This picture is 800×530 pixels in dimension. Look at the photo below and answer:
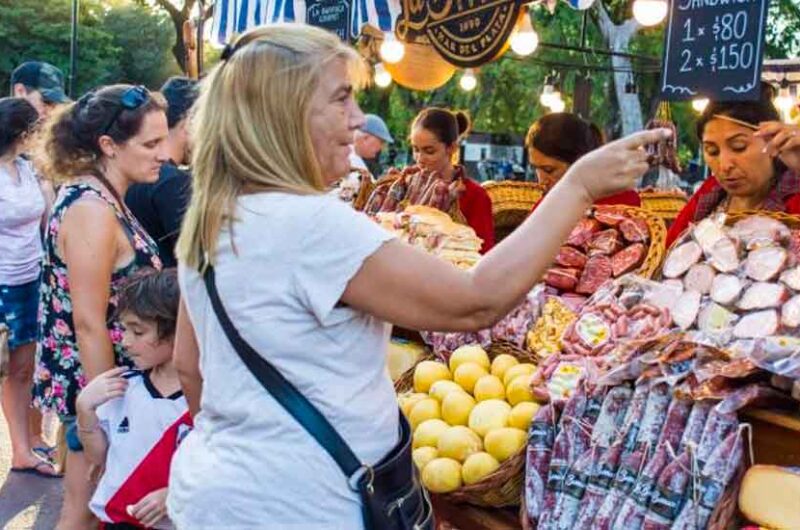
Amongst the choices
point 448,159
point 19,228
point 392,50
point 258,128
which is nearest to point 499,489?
point 258,128

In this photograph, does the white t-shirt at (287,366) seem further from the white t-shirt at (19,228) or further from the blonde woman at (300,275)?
the white t-shirt at (19,228)

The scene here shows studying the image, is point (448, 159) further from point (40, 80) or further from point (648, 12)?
point (40, 80)

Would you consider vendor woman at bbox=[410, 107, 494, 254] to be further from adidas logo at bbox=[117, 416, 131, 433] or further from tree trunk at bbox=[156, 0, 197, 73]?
tree trunk at bbox=[156, 0, 197, 73]

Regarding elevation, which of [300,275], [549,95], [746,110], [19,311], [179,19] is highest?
[179,19]

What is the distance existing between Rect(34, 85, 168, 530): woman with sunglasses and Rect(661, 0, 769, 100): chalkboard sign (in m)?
1.72

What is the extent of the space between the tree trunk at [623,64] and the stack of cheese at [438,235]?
12.5 metres

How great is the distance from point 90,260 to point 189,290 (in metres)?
1.21

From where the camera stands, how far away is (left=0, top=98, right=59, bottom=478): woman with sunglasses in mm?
5109

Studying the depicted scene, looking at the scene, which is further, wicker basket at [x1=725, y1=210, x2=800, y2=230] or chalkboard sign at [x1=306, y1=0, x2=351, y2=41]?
chalkboard sign at [x1=306, y1=0, x2=351, y2=41]

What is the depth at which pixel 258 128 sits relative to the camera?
64.6 inches

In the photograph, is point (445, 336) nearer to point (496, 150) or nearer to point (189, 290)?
point (189, 290)

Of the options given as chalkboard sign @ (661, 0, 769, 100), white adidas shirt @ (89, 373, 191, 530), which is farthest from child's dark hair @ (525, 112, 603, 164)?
white adidas shirt @ (89, 373, 191, 530)

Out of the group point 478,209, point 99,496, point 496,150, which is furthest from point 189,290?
point 496,150

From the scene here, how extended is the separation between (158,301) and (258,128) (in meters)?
1.16
